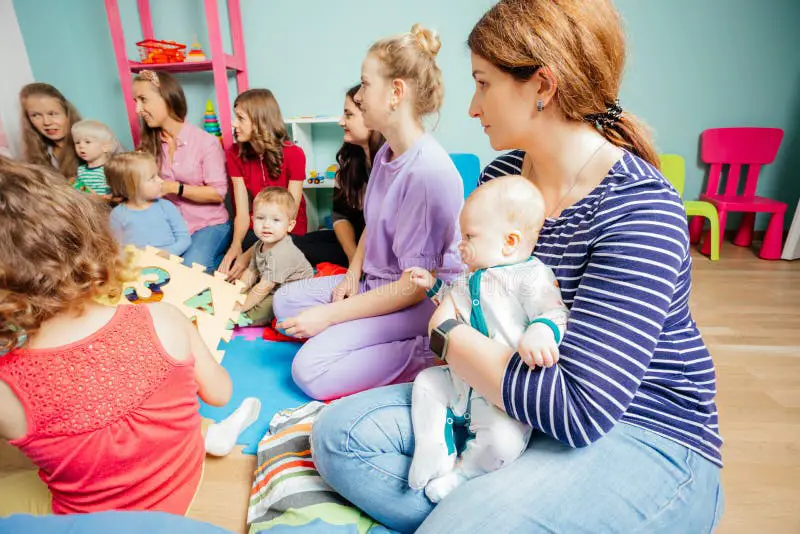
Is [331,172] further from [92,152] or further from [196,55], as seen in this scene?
[92,152]

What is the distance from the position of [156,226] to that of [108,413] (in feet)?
5.68

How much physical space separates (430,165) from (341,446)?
0.89m

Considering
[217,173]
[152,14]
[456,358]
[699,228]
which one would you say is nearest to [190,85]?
[152,14]

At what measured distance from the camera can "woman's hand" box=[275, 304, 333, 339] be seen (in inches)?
63.5

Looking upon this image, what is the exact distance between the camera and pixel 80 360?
29.2 inches

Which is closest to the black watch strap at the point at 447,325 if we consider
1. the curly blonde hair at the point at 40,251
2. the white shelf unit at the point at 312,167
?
the curly blonde hair at the point at 40,251

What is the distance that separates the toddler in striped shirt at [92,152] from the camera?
2.58m

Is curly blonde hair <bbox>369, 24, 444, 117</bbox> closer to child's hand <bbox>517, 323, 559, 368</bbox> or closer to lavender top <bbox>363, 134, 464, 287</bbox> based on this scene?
lavender top <bbox>363, 134, 464, 287</bbox>

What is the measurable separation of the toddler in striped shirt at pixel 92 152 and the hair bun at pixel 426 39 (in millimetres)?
2034

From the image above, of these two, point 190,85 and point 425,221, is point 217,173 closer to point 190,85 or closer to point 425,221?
point 190,85

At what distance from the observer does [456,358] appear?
865 millimetres

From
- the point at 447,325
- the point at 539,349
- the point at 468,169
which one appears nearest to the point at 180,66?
the point at 468,169

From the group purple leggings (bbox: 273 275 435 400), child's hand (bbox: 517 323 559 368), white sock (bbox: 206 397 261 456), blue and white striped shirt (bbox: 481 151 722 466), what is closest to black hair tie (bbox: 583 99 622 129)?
blue and white striped shirt (bbox: 481 151 722 466)

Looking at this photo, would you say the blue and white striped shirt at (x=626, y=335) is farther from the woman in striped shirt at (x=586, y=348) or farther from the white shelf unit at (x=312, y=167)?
the white shelf unit at (x=312, y=167)
